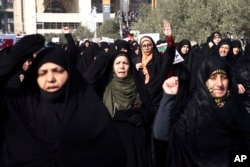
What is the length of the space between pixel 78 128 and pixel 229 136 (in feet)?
2.86

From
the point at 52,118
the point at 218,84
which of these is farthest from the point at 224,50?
the point at 52,118

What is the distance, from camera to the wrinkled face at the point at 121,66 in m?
4.11

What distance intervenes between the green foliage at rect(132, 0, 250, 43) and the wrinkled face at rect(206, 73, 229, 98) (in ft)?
48.4

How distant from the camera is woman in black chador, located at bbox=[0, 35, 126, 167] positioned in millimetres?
2561


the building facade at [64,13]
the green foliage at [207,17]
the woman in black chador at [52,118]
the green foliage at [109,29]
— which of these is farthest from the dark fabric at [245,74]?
the building facade at [64,13]

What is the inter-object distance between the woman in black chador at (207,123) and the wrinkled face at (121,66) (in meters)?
1.24

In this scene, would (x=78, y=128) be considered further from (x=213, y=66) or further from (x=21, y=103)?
(x=213, y=66)

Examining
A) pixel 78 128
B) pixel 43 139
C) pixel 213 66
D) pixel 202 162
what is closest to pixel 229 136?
pixel 202 162

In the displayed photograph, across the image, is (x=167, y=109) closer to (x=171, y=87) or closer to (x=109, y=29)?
(x=171, y=87)

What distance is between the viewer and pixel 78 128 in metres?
2.61

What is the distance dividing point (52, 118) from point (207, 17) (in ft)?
53.8

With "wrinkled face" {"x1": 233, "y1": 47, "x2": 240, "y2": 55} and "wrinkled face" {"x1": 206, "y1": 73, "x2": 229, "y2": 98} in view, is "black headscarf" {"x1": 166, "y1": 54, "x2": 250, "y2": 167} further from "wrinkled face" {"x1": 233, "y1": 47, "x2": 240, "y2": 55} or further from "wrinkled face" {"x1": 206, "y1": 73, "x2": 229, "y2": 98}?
"wrinkled face" {"x1": 233, "y1": 47, "x2": 240, "y2": 55}

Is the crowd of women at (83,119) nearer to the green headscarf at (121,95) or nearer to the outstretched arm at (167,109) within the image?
the outstretched arm at (167,109)

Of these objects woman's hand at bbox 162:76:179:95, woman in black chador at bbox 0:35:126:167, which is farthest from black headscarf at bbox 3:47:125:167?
woman's hand at bbox 162:76:179:95
